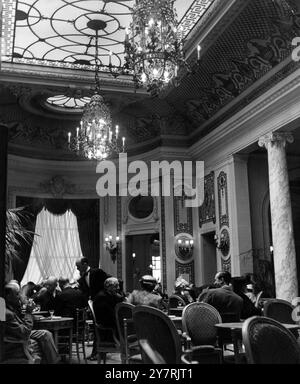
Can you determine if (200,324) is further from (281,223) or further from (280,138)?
(280,138)

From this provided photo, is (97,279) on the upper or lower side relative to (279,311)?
upper

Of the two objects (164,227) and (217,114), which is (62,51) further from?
(164,227)

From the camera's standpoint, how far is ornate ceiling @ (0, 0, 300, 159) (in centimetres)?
884

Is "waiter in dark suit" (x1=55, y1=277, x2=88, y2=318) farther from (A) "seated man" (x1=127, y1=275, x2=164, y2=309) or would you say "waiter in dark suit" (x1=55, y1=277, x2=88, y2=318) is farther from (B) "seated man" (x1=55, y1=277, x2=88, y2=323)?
(A) "seated man" (x1=127, y1=275, x2=164, y2=309)

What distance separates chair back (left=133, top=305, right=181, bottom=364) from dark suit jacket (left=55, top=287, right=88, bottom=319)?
3787mm

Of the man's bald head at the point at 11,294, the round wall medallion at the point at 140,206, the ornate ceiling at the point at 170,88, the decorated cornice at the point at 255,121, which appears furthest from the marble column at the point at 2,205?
the round wall medallion at the point at 140,206

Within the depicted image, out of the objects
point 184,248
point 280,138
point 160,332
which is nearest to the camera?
point 160,332

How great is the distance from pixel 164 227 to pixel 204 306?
8.79m

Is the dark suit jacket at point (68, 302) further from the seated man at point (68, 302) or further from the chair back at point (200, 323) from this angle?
the chair back at point (200, 323)

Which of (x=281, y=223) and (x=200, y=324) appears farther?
(x=281, y=223)

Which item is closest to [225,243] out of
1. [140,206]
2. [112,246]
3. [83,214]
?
[140,206]

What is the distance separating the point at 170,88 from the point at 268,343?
9552mm

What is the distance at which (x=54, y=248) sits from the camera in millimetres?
14828

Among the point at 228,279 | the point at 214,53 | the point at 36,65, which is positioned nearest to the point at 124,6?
the point at 214,53
